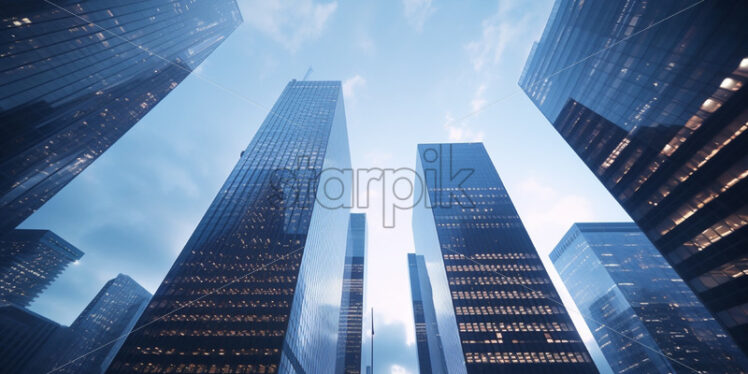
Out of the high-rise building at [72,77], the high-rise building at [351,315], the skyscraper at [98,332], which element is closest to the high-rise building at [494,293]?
the high-rise building at [351,315]

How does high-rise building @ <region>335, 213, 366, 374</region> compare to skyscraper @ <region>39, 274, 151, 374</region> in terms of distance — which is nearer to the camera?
high-rise building @ <region>335, 213, 366, 374</region>

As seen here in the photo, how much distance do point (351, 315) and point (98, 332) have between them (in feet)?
491

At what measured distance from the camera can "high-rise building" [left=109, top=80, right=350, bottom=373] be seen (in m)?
50.8

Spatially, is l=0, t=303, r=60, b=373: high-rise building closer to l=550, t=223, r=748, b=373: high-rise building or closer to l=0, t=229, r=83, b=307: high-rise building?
l=0, t=229, r=83, b=307: high-rise building

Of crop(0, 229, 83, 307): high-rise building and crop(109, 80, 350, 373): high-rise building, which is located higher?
crop(0, 229, 83, 307): high-rise building

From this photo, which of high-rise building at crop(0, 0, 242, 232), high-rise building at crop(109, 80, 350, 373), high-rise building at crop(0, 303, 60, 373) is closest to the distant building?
high-rise building at crop(0, 303, 60, 373)

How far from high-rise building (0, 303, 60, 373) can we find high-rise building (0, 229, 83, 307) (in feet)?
66.3

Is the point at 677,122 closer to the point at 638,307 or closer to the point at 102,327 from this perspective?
the point at 638,307

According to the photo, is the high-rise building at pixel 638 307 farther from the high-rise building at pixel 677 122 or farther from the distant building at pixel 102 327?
the distant building at pixel 102 327

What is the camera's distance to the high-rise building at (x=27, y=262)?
12979 centimetres

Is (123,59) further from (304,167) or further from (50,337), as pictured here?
(50,337)

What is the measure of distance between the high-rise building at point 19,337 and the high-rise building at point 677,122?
8003 inches

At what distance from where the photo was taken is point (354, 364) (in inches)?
5413

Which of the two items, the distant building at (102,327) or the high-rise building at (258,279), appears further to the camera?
the distant building at (102,327)
